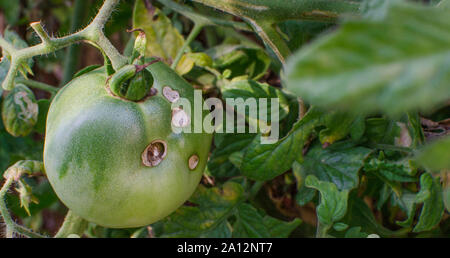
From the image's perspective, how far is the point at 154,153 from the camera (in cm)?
51

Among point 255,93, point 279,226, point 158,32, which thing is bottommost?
point 279,226

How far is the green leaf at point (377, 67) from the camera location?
21 cm

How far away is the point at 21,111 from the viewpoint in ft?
2.35

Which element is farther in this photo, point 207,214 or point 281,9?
point 207,214

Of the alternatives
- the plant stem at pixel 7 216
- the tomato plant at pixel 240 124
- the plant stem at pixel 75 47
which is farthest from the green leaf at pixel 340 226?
the plant stem at pixel 75 47

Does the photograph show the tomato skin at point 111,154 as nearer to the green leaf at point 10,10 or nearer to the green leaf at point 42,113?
the green leaf at point 42,113

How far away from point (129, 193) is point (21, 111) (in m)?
0.33

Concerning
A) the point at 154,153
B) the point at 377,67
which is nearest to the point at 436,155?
the point at 377,67

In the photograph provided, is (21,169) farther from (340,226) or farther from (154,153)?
(340,226)

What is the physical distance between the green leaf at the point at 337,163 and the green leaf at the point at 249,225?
4.2 inches

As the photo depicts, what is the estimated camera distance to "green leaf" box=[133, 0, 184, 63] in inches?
30.6

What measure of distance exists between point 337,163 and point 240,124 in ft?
0.54
